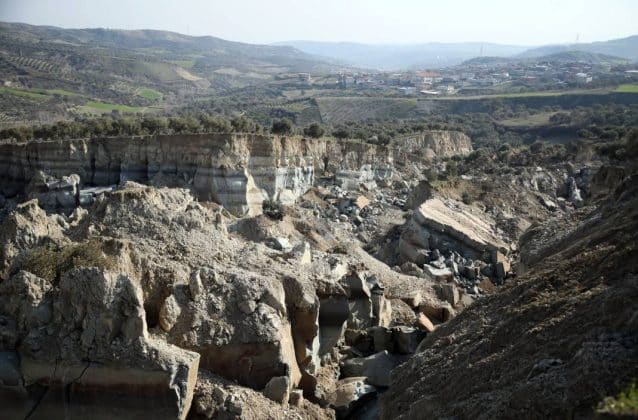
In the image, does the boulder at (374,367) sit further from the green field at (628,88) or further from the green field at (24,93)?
the green field at (628,88)

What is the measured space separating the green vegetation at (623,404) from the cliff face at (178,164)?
27555 mm

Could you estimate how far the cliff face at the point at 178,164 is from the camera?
33.6m

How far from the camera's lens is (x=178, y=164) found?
116 feet

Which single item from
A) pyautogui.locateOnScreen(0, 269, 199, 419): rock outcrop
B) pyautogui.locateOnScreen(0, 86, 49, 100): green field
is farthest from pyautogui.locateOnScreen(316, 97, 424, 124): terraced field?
pyautogui.locateOnScreen(0, 269, 199, 419): rock outcrop

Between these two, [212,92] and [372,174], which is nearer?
[372,174]

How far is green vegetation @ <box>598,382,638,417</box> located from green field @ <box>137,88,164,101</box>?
12799cm

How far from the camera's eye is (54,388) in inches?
410

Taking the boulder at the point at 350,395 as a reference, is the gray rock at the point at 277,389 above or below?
above

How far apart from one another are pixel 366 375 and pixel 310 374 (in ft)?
4.94

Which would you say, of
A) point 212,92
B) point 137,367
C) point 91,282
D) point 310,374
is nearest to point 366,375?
point 310,374

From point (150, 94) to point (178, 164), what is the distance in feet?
342

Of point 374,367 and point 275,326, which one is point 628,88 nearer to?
point 374,367

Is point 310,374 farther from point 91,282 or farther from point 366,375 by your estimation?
point 91,282

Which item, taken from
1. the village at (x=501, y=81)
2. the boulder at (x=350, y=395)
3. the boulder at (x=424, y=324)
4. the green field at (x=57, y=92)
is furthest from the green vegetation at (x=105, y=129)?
the village at (x=501, y=81)
